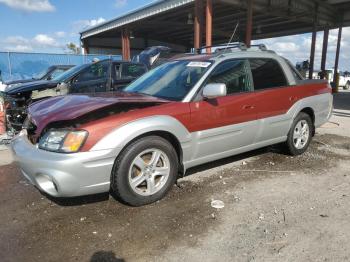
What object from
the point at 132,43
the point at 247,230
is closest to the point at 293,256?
the point at 247,230

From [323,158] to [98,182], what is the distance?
148 inches

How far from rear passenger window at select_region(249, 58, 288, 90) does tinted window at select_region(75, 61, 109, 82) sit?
480 centimetres

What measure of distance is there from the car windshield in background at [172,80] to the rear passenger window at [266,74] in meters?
0.83

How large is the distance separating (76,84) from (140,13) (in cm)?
1174

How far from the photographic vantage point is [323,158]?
216 inches

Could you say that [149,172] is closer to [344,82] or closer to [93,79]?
[93,79]

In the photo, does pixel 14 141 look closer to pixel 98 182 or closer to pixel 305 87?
pixel 98 182

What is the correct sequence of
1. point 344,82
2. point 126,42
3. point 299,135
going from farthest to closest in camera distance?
point 344,82
point 126,42
point 299,135

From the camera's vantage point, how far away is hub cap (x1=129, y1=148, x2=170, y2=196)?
3592mm

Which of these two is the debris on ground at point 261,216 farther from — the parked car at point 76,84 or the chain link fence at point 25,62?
the chain link fence at point 25,62

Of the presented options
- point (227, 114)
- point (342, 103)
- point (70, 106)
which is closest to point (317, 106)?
point (227, 114)

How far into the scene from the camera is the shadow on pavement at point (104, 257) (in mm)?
2750

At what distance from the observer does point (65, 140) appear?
3.25 m

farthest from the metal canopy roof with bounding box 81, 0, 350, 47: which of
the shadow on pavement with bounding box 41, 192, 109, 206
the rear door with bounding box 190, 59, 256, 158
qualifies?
the shadow on pavement with bounding box 41, 192, 109, 206
